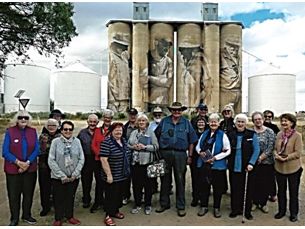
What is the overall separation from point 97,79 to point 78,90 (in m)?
2.51

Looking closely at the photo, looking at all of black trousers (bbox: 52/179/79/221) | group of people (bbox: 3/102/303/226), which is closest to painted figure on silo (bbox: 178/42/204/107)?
group of people (bbox: 3/102/303/226)

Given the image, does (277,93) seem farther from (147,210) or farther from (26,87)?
(147,210)

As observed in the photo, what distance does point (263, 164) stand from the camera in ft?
18.3

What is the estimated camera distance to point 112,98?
1391 inches

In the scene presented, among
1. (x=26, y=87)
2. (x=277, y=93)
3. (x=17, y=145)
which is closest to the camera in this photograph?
(x=17, y=145)

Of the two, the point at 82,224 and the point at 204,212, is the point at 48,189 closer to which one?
the point at 82,224

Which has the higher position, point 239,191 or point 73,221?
point 239,191

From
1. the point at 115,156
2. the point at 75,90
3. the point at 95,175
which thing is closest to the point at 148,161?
the point at 115,156

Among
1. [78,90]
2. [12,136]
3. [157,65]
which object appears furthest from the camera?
[78,90]

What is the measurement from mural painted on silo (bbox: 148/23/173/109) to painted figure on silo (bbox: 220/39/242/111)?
15.4ft

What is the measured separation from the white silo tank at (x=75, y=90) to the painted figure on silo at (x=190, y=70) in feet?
31.4

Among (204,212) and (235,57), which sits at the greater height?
(235,57)

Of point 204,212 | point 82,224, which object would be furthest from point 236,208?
point 82,224

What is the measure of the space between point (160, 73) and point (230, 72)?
6.25 m
